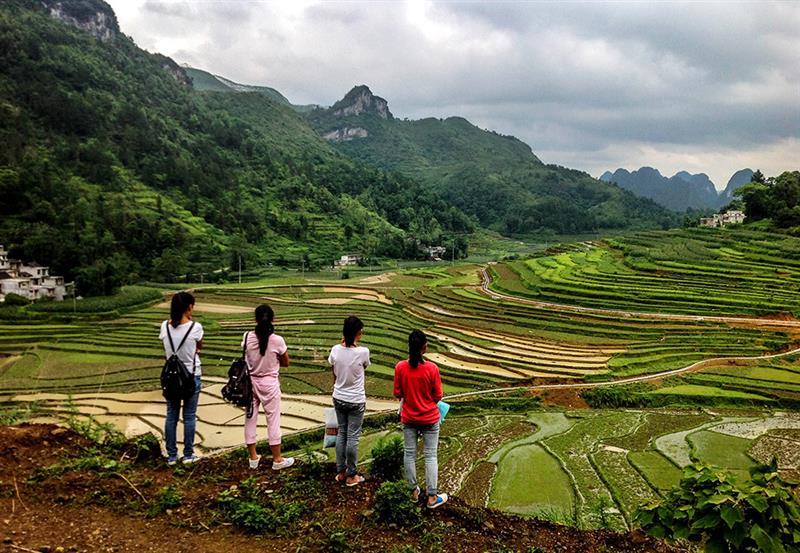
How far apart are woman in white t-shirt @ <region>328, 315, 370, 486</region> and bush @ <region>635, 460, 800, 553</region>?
8.66 ft

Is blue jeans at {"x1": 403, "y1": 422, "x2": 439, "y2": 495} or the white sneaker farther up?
blue jeans at {"x1": 403, "y1": 422, "x2": 439, "y2": 495}

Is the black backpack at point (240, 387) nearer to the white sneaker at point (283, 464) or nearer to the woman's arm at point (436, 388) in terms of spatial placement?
the white sneaker at point (283, 464)

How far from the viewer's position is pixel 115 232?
43.9 metres

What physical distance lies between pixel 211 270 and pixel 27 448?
143ft

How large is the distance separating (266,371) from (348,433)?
1.09 m

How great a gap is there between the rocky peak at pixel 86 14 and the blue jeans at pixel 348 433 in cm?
Answer: 12743

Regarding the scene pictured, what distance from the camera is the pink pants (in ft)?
17.1

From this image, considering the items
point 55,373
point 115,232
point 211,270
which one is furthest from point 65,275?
point 55,373

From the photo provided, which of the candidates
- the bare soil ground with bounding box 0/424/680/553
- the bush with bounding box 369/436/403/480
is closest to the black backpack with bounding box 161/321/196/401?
the bare soil ground with bounding box 0/424/680/553

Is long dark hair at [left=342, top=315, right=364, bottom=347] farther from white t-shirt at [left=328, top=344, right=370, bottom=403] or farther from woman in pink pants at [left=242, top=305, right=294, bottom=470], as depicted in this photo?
woman in pink pants at [left=242, top=305, right=294, bottom=470]

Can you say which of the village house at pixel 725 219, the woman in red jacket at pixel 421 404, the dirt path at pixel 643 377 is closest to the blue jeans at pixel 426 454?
the woman in red jacket at pixel 421 404

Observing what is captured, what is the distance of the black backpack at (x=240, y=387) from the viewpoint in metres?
5.05

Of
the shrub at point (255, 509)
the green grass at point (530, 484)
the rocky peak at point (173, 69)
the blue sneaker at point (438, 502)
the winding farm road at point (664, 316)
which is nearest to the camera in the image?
the shrub at point (255, 509)

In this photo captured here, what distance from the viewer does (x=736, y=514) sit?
321 cm
